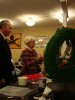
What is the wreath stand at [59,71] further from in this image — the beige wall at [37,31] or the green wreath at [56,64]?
the beige wall at [37,31]

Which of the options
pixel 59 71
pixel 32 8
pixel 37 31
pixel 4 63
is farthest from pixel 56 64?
pixel 37 31

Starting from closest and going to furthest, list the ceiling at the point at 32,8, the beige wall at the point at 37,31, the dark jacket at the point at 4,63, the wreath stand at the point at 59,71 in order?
the wreath stand at the point at 59,71
the dark jacket at the point at 4,63
the ceiling at the point at 32,8
the beige wall at the point at 37,31

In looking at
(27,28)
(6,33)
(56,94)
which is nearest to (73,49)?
(56,94)

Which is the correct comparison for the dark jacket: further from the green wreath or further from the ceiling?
the ceiling

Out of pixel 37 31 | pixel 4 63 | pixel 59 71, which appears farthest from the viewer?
pixel 37 31

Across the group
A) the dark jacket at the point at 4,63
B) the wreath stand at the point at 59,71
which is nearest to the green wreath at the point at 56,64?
the wreath stand at the point at 59,71

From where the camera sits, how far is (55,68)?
85cm

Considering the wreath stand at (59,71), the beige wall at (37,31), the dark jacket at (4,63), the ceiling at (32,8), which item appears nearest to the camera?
the wreath stand at (59,71)

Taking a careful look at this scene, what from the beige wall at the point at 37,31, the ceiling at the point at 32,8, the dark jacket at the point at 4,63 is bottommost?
the dark jacket at the point at 4,63

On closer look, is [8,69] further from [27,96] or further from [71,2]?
[71,2]

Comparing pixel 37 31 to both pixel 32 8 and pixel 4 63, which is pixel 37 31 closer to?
pixel 32 8

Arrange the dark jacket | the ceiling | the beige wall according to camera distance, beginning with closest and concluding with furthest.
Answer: the dark jacket, the ceiling, the beige wall

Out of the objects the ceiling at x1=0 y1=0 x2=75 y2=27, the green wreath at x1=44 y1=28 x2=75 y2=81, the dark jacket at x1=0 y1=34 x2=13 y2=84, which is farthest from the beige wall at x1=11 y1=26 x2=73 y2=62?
the green wreath at x1=44 y1=28 x2=75 y2=81

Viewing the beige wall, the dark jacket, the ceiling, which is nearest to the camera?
the dark jacket
